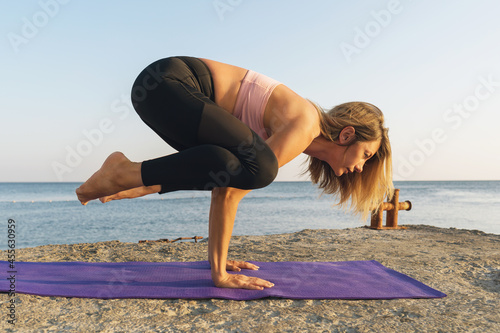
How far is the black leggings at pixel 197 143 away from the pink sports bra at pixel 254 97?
212 millimetres

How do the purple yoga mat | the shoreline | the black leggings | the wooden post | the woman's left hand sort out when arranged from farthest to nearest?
the wooden post < the woman's left hand < the purple yoga mat < the black leggings < the shoreline

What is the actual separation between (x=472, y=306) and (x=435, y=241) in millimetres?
2276

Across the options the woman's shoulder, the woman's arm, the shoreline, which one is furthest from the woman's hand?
the woman's shoulder

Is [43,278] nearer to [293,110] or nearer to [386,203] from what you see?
[293,110]

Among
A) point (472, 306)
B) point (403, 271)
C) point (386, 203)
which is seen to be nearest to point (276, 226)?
point (386, 203)

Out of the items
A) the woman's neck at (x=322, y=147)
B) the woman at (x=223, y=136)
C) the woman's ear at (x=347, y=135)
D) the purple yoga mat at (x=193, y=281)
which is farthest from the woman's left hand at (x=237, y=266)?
the woman's ear at (x=347, y=135)

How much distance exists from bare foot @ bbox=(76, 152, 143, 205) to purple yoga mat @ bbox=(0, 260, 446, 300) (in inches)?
20.2

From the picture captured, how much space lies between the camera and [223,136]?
1820 mm

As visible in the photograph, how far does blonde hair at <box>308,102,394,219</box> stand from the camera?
2.21 metres

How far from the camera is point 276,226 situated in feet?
40.5

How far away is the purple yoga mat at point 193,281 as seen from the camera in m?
1.92

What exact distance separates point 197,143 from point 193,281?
32.4 inches

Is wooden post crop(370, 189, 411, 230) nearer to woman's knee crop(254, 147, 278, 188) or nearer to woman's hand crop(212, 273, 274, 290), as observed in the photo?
woman's hand crop(212, 273, 274, 290)

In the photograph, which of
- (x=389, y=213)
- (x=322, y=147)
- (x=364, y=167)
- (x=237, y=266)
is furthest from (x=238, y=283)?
(x=389, y=213)
